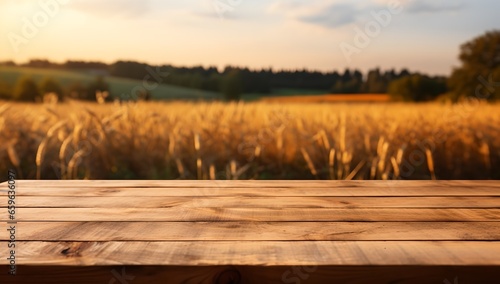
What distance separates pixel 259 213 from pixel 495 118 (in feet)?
14.8

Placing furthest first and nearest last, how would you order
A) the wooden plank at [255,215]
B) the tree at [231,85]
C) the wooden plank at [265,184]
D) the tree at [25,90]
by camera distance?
the tree at [25,90]
the tree at [231,85]
the wooden plank at [265,184]
the wooden plank at [255,215]

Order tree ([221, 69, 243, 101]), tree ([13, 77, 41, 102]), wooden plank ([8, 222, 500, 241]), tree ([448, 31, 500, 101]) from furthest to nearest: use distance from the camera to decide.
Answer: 1. tree ([448, 31, 500, 101])
2. tree ([13, 77, 41, 102])
3. tree ([221, 69, 243, 101])
4. wooden plank ([8, 222, 500, 241])

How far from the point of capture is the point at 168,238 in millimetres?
1095

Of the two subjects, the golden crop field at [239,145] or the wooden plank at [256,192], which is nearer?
the wooden plank at [256,192]

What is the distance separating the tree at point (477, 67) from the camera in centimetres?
2306

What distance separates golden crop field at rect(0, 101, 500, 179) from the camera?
3590 mm

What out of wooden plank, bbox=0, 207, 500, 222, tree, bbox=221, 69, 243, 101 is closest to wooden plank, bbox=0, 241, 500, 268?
wooden plank, bbox=0, 207, 500, 222

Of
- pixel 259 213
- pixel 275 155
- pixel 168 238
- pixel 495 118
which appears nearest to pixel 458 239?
pixel 259 213

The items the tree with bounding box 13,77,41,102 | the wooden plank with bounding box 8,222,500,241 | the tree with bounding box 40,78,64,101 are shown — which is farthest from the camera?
the tree with bounding box 13,77,41,102
